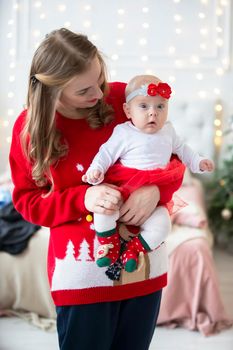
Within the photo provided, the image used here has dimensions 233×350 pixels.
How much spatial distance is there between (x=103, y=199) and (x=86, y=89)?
0.25m

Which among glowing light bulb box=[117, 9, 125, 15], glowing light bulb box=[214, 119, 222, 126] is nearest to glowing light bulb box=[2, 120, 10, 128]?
glowing light bulb box=[117, 9, 125, 15]

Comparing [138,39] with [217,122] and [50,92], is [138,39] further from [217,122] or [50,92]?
[50,92]

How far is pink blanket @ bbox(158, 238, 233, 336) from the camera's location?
2369mm

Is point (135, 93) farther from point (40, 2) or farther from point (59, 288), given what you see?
point (40, 2)

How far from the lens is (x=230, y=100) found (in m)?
3.47

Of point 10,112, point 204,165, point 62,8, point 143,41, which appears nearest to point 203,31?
point 143,41

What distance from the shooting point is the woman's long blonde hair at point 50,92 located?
1062mm

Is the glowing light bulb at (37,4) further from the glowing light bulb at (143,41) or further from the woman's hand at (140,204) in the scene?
the woman's hand at (140,204)

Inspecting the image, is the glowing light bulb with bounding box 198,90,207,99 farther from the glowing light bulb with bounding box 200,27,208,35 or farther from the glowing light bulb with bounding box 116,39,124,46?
the glowing light bulb with bounding box 116,39,124,46

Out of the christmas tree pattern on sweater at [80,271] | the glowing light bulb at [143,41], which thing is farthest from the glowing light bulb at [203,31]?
the christmas tree pattern on sweater at [80,271]

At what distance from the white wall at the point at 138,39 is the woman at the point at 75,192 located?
71.6 inches

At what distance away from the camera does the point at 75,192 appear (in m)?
1.14

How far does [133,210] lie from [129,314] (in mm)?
259

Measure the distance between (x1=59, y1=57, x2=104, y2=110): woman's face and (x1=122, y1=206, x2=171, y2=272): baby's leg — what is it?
0.30 m
